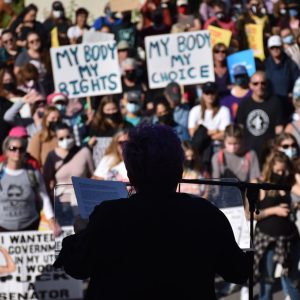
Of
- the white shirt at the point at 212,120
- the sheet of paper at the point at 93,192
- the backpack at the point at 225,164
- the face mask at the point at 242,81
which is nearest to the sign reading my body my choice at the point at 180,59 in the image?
the face mask at the point at 242,81

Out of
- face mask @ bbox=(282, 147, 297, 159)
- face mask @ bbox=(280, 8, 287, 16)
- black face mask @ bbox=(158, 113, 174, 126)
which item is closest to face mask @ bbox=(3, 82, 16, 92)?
black face mask @ bbox=(158, 113, 174, 126)

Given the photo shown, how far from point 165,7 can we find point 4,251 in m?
5.45

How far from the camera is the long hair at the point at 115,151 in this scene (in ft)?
31.2

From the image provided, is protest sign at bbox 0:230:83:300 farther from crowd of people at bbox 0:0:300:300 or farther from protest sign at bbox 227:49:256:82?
protest sign at bbox 227:49:256:82

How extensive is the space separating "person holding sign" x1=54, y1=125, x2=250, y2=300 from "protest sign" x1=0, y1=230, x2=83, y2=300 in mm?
5452

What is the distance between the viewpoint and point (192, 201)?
12.2ft

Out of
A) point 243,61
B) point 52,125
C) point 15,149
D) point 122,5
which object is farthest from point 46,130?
point 122,5

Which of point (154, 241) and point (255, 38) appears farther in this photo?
point (255, 38)

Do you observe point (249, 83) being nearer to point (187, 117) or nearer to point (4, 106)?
point (187, 117)

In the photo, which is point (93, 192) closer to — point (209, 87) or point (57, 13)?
point (209, 87)

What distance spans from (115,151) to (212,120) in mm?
1804

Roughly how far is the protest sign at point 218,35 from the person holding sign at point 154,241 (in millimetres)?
8963

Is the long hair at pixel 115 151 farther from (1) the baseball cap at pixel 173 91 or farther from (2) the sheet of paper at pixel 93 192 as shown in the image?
(2) the sheet of paper at pixel 93 192

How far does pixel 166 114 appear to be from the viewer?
10906 mm
